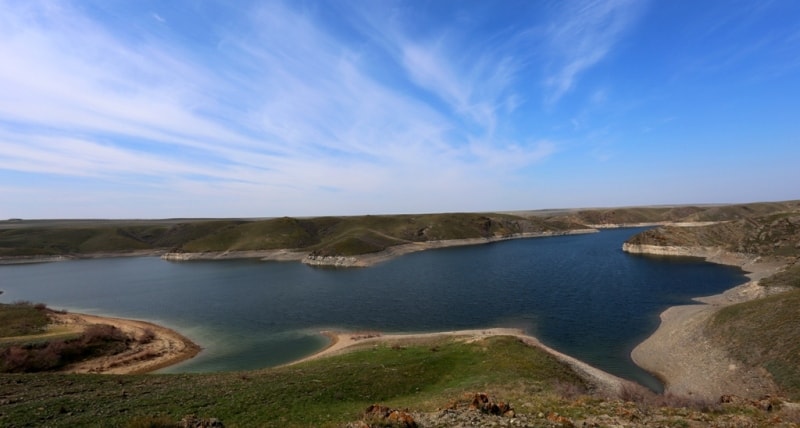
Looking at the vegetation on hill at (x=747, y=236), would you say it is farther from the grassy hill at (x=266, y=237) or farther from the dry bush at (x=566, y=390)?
the dry bush at (x=566, y=390)

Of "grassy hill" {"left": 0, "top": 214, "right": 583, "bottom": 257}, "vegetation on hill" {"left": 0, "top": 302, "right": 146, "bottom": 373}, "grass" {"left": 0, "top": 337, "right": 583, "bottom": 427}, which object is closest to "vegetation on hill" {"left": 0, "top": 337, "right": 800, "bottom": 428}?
"grass" {"left": 0, "top": 337, "right": 583, "bottom": 427}

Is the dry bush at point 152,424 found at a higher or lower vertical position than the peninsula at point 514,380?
higher

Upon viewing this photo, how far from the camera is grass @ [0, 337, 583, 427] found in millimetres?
18891

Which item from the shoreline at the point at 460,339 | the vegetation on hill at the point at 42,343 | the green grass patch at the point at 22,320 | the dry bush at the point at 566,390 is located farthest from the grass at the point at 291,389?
the green grass patch at the point at 22,320

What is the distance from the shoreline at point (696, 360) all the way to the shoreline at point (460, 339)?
169 inches

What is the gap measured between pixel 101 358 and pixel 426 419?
135ft

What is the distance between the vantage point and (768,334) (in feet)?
105

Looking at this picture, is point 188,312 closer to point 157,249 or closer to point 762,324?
point 762,324

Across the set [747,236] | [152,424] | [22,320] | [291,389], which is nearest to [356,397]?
[291,389]

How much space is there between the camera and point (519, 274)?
287 feet

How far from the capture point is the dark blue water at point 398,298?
4500 centimetres

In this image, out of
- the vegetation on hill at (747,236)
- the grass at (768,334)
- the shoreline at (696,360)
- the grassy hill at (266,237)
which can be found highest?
the grassy hill at (266,237)

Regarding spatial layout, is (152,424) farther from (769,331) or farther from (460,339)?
(769,331)

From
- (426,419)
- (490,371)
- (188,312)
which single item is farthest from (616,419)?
(188,312)
